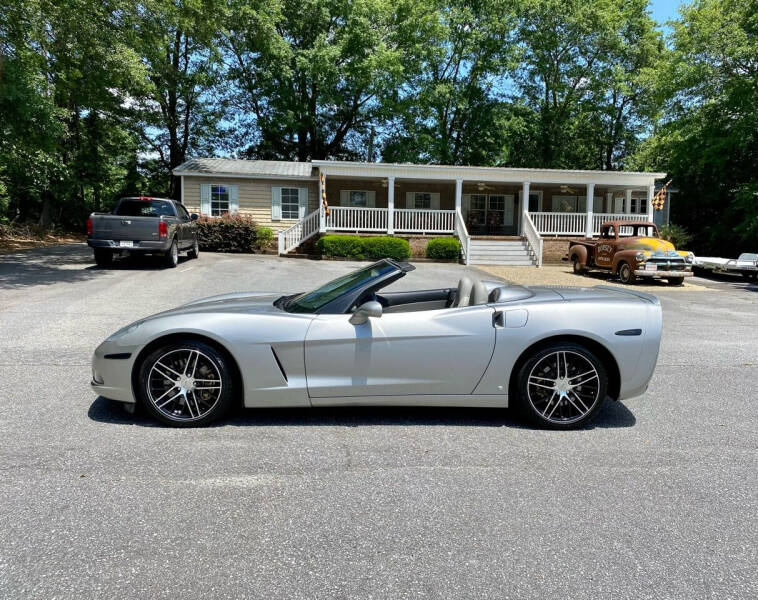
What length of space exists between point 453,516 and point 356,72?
101ft

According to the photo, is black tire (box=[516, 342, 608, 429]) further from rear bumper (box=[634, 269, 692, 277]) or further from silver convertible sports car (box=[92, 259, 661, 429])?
rear bumper (box=[634, 269, 692, 277])

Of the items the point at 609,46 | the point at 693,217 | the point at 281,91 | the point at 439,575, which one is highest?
the point at 609,46

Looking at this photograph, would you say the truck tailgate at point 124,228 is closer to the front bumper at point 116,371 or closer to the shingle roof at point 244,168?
the front bumper at point 116,371

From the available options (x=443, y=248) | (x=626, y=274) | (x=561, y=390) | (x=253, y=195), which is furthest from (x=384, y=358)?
(x=253, y=195)

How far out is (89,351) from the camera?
6.45 m

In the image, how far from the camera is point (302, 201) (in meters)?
26.0

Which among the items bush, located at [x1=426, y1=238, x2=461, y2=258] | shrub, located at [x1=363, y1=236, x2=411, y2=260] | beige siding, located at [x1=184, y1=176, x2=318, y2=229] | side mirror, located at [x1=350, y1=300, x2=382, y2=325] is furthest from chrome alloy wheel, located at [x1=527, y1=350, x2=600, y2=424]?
beige siding, located at [x1=184, y1=176, x2=318, y2=229]

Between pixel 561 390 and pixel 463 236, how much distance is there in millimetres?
18831

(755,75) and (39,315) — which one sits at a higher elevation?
(755,75)

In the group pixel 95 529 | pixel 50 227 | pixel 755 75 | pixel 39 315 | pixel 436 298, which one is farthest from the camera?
pixel 50 227

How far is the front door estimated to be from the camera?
4.05 m

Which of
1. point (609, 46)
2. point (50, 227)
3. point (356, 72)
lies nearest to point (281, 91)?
point (356, 72)

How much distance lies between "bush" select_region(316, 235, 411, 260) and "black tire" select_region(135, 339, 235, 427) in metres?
17.8

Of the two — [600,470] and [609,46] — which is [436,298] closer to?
[600,470]
